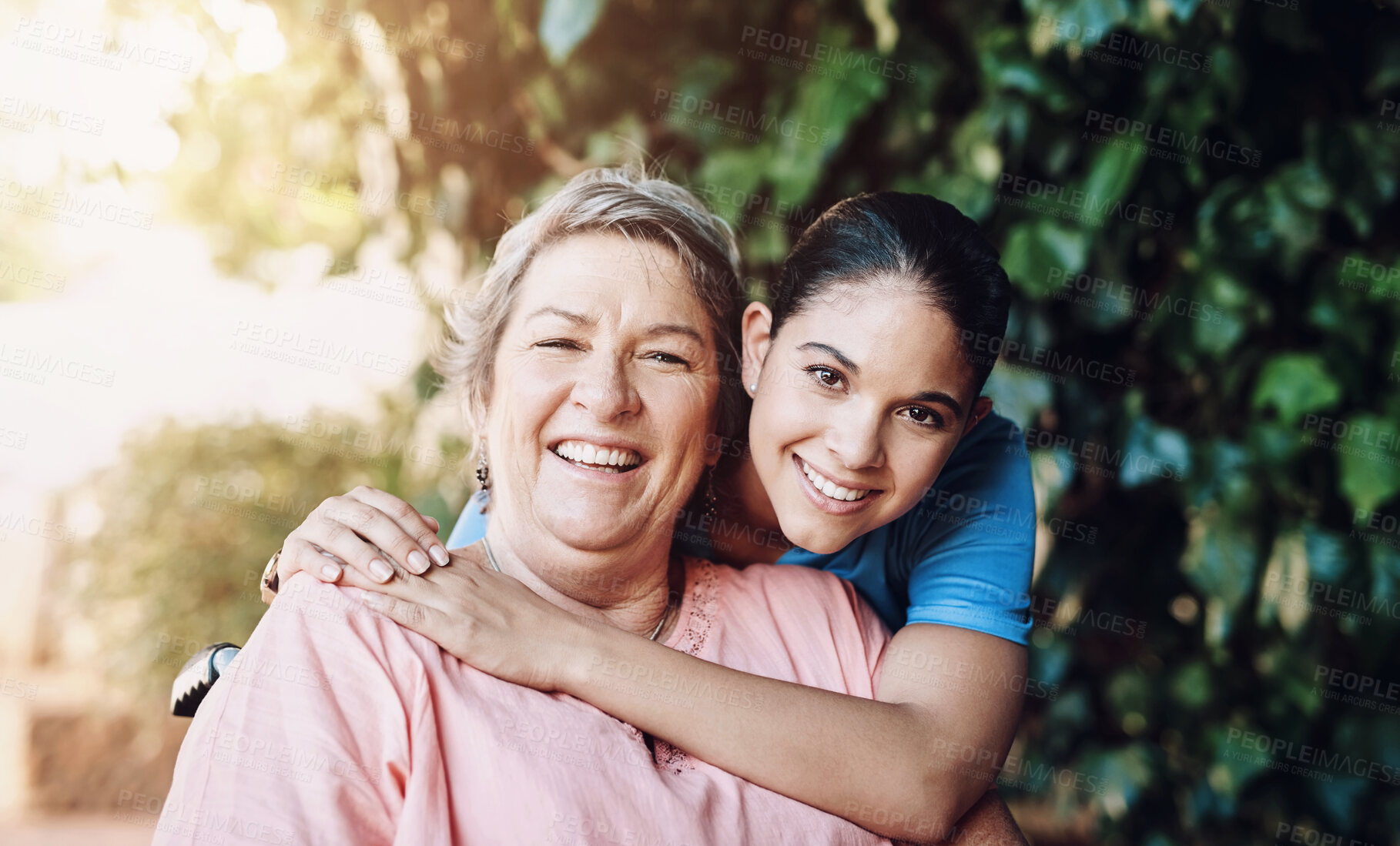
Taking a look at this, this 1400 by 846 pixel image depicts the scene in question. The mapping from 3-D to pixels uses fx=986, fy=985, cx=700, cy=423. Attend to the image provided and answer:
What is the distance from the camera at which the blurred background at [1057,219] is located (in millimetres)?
2041

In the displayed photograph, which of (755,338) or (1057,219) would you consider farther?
(1057,219)

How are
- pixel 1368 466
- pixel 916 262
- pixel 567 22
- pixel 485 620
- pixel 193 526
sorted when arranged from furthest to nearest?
pixel 193 526 → pixel 1368 466 → pixel 567 22 → pixel 916 262 → pixel 485 620

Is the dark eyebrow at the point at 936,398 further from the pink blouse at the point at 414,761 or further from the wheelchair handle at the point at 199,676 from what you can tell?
the wheelchair handle at the point at 199,676

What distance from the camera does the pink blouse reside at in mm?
1035

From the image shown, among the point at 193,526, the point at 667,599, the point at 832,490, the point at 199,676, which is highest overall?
the point at 832,490

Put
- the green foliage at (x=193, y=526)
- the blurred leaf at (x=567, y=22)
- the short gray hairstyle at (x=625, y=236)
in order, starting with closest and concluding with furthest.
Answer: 1. the short gray hairstyle at (x=625, y=236)
2. the blurred leaf at (x=567, y=22)
3. the green foliage at (x=193, y=526)

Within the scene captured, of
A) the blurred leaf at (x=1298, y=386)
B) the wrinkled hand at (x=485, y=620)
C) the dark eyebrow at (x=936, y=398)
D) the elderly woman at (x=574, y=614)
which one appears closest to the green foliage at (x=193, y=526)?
the elderly woman at (x=574, y=614)

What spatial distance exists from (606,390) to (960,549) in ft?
1.98

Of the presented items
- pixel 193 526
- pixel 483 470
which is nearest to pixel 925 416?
pixel 483 470

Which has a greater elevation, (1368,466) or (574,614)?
(1368,466)

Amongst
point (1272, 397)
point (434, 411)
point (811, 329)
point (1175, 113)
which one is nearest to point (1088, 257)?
point (1175, 113)

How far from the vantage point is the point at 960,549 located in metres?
1.50

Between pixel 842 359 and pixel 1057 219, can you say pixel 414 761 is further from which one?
pixel 1057 219

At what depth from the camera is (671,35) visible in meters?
2.50
